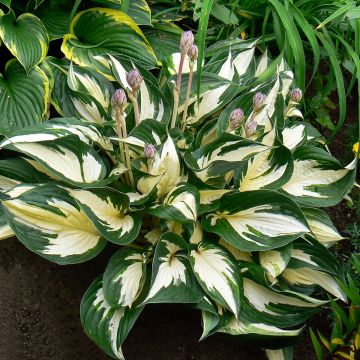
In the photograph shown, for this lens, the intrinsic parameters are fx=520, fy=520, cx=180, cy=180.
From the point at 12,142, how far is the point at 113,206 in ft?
0.95

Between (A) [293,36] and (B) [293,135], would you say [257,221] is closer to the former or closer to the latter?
(B) [293,135]

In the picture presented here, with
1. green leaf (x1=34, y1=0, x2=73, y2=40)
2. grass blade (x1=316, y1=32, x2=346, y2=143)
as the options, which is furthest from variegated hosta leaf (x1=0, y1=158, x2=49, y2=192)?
grass blade (x1=316, y1=32, x2=346, y2=143)

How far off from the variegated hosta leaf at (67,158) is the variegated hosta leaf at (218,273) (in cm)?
31

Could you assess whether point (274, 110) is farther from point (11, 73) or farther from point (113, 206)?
point (11, 73)

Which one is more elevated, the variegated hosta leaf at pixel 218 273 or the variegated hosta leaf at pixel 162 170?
the variegated hosta leaf at pixel 162 170

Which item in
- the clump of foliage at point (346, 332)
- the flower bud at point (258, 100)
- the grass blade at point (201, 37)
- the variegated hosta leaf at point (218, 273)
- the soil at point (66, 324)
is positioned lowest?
the soil at point (66, 324)

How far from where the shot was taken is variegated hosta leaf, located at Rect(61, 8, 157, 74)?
174cm

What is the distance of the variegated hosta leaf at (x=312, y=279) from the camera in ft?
4.69

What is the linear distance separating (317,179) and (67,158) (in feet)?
Answer: 2.37

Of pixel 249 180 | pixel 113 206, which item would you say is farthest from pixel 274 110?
pixel 113 206

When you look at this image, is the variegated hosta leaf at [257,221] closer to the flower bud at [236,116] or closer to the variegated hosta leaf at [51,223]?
the flower bud at [236,116]

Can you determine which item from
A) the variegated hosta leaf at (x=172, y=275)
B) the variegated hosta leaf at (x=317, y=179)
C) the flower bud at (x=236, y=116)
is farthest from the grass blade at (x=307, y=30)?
the variegated hosta leaf at (x=172, y=275)

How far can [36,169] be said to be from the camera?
1.42 metres

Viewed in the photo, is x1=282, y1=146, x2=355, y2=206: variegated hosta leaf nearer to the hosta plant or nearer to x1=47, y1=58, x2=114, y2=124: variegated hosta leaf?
the hosta plant
